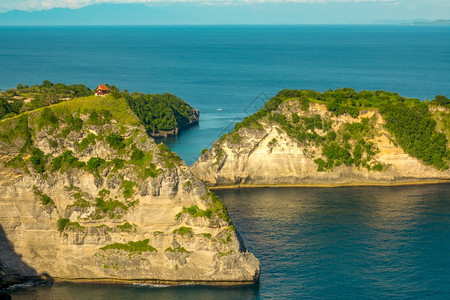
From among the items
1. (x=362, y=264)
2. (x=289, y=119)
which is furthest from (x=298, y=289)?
(x=289, y=119)

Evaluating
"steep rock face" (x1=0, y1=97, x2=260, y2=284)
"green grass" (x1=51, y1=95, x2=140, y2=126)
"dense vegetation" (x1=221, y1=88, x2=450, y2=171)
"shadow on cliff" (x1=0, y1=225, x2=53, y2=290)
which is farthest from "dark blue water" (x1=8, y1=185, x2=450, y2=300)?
"green grass" (x1=51, y1=95, x2=140, y2=126)

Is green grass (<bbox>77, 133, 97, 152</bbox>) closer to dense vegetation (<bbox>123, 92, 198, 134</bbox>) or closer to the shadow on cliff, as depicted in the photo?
the shadow on cliff

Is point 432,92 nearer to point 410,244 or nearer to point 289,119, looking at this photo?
point 289,119

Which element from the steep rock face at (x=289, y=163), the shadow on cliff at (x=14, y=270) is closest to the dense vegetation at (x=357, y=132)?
the steep rock face at (x=289, y=163)

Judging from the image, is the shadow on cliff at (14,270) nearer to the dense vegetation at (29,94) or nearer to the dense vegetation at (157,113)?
the dense vegetation at (29,94)

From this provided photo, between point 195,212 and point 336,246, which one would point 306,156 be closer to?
point 336,246

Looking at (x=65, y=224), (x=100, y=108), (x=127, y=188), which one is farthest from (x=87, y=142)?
(x=65, y=224)
